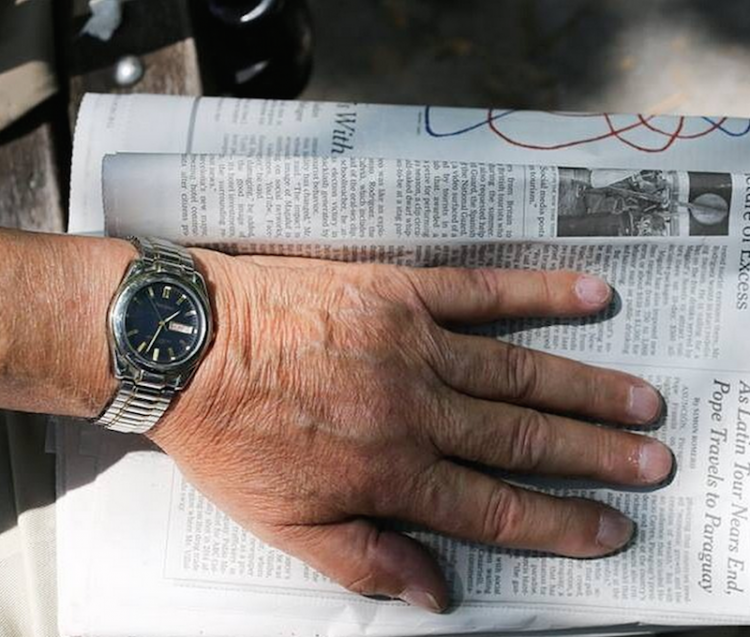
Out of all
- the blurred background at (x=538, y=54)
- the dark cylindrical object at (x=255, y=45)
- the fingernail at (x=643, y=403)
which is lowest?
the fingernail at (x=643, y=403)

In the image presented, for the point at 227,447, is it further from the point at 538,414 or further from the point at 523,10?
the point at 523,10

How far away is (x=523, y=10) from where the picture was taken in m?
1.57

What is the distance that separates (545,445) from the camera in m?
0.93

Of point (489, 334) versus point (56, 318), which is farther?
point (489, 334)

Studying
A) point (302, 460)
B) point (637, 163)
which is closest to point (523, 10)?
point (637, 163)

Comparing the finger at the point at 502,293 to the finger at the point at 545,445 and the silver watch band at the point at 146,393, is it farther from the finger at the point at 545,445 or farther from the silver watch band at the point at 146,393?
the silver watch band at the point at 146,393

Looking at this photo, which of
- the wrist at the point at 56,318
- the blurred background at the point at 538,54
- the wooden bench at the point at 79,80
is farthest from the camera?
the blurred background at the point at 538,54

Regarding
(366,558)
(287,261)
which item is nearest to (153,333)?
(287,261)

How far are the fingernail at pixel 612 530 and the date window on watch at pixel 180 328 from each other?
38 centimetres

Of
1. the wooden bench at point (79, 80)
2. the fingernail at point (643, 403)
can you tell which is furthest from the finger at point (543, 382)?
the wooden bench at point (79, 80)

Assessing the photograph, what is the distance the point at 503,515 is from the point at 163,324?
1.07 ft

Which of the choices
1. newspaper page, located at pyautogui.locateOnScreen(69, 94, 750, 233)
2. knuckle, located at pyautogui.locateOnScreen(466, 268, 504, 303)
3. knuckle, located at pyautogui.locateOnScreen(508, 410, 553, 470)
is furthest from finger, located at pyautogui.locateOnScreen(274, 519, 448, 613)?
newspaper page, located at pyautogui.locateOnScreen(69, 94, 750, 233)

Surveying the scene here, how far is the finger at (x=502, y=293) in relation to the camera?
3.06 feet

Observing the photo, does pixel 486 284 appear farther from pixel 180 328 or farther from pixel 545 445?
pixel 180 328
